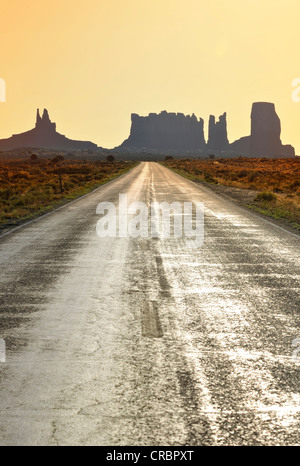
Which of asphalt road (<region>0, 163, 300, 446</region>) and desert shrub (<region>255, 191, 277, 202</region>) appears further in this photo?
desert shrub (<region>255, 191, 277, 202</region>)

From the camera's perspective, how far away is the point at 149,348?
548 cm

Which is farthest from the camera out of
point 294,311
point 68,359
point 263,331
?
point 294,311

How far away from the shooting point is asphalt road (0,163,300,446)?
3857mm

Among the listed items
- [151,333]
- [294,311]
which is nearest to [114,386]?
[151,333]

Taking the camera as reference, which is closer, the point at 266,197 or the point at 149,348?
the point at 149,348

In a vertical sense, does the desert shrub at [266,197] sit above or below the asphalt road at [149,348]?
above

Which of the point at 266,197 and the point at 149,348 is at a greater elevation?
the point at 266,197

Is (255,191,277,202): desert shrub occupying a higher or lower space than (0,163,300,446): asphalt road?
higher

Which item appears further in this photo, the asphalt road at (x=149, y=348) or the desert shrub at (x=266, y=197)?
the desert shrub at (x=266, y=197)

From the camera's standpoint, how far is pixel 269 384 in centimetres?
461

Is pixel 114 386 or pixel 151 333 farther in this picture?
pixel 151 333

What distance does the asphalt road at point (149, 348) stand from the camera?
12.7 feet
